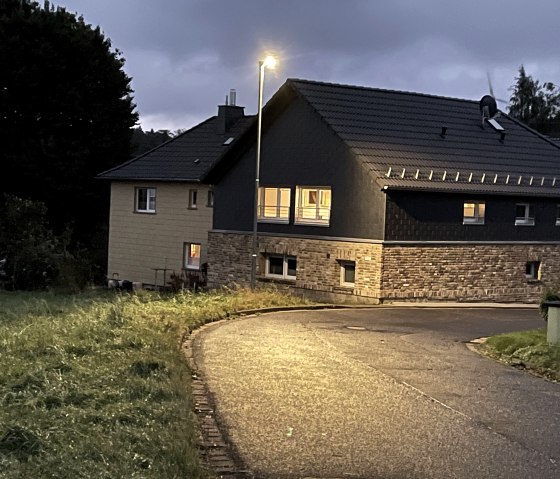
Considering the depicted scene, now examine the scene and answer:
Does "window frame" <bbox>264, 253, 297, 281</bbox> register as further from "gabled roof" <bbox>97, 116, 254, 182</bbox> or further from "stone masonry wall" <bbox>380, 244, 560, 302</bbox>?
"gabled roof" <bbox>97, 116, 254, 182</bbox>

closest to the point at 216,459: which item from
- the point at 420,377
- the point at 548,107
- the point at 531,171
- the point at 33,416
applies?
the point at 33,416

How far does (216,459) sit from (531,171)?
91.6ft

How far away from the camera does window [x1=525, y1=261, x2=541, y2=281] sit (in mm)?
32553

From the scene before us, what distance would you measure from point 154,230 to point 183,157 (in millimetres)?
3474

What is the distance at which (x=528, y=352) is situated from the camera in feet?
45.0

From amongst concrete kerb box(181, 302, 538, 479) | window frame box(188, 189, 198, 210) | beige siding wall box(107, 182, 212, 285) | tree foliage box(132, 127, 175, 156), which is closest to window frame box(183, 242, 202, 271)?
beige siding wall box(107, 182, 212, 285)

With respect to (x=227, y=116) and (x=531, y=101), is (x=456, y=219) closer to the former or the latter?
(x=227, y=116)

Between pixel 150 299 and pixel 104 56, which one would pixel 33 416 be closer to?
pixel 150 299

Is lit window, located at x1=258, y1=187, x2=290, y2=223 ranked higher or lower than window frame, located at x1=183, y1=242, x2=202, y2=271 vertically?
higher

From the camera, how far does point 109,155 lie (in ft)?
158

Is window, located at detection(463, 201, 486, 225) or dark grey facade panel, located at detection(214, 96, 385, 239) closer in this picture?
dark grey facade panel, located at detection(214, 96, 385, 239)

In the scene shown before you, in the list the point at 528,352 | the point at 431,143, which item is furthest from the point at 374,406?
the point at 431,143

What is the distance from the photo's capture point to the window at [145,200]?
4131 centimetres

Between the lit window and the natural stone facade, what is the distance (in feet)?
2.35
